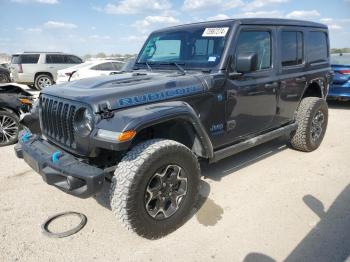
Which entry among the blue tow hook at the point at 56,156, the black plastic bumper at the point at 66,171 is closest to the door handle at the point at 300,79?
the black plastic bumper at the point at 66,171

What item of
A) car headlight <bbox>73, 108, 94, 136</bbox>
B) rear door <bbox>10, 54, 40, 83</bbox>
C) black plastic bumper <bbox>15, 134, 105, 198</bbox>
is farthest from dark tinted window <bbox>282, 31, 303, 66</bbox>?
rear door <bbox>10, 54, 40, 83</bbox>

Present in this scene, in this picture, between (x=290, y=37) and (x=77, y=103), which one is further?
(x=290, y=37)

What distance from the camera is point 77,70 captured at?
11586 millimetres

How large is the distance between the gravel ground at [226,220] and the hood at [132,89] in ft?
4.26

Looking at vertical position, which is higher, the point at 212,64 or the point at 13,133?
the point at 212,64

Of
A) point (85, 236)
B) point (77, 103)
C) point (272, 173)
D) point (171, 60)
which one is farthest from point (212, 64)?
point (85, 236)

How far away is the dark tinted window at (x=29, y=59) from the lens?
14555mm

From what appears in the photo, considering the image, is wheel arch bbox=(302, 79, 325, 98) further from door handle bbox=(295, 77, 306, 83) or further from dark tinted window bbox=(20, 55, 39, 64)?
dark tinted window bbox=(20, 55, 39, 64)

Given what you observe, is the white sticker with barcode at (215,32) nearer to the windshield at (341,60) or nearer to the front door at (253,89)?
the front door at (253,89)

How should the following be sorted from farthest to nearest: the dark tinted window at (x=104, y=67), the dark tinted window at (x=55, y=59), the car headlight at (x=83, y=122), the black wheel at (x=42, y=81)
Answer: the dark tinted window at (x=55, y=59) → the black wheel at (x=42, y=81) → the dark tinted window at (x=104, y=67) → the car headlight at (x=83, y=122)

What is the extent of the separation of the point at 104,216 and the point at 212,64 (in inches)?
81.0

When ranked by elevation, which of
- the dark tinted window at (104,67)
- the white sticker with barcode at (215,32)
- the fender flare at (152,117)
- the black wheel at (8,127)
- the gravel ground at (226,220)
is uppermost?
the white sticker with barcode at (215,32)

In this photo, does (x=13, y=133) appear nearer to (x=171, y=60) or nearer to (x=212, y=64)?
(x=171, y=60)

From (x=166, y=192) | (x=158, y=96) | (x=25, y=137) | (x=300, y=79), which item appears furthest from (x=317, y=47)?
(x=25, y=137)
